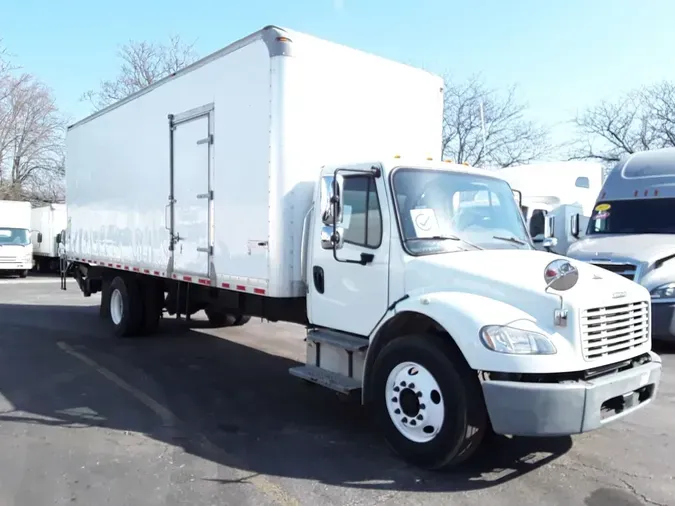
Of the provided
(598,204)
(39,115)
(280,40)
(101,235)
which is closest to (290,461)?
(280,40)

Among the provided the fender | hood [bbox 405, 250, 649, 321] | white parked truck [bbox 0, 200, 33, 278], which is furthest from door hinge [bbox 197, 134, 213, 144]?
white parked truck [bbox 0, 200, 33, 278]

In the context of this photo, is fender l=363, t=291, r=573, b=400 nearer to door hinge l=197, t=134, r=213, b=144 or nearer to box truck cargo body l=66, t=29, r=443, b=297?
box truck cargo body l=66, t=29, r=443, b=297

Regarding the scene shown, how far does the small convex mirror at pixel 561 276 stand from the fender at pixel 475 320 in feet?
0.92

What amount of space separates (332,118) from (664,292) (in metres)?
5.52

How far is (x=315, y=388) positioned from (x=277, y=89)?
10.9ft

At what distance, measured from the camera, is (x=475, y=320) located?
4074mm

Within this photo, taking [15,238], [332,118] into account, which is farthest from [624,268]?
[15,238]

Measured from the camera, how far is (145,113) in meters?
8.59

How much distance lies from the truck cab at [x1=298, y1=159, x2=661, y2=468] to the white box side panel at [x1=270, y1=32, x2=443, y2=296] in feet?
0.85

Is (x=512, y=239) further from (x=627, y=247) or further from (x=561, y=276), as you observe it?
(x=627, y=247)

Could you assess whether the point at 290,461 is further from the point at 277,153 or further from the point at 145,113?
the point at 145,113

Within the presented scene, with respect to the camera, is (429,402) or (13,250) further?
(13,250)

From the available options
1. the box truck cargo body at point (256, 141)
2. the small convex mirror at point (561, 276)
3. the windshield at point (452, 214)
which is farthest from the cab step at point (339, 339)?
the small convex mirror at point (561, 276)

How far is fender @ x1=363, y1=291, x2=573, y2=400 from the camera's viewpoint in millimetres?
3928
